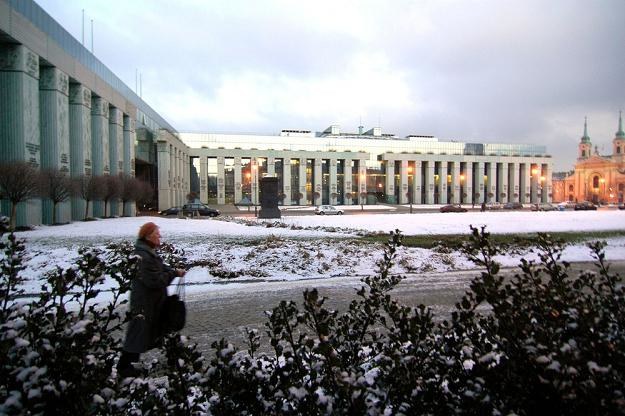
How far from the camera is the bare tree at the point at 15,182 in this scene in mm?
21000

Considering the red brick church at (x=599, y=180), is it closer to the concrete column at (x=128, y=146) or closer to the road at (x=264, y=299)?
the concrete column at (x=128, y=146)

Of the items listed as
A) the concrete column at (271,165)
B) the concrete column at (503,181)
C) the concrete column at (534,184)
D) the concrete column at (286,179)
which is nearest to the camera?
the concrete column at (286,179)

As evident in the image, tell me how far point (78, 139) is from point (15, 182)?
47.3 feet

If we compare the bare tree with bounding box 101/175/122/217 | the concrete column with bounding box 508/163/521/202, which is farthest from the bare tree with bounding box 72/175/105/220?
the concrete column with bounding box 508/163/521/202

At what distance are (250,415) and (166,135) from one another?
6475cm

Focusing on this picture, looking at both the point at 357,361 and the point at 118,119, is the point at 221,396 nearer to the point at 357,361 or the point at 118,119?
the point at 357,361

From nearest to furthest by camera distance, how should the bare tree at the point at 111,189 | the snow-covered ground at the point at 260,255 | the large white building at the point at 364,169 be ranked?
the snow-covered ground at the point at 260,255 → the bare tree at the point at 111,189 → the large white building at the point at 364,169

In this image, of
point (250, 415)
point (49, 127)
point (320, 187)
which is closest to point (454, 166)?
point (320, 187)

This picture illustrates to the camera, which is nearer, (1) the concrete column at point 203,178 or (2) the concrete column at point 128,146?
(2) the concrete column at point 128,146

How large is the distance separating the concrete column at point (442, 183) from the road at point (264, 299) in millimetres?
86648

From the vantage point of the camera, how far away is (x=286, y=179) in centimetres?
9012

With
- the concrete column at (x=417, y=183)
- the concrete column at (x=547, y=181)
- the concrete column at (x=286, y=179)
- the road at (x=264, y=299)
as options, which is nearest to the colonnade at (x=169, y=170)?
the concrete column at (x=286, y=179)

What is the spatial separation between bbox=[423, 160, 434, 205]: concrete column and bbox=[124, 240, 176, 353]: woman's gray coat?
314ft

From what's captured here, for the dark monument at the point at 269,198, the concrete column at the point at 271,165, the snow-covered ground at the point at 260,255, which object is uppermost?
the concrete column at the point at 271,165
